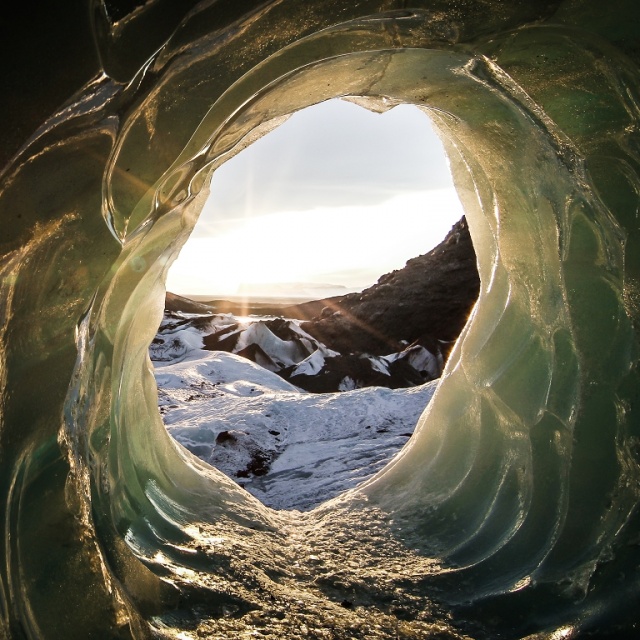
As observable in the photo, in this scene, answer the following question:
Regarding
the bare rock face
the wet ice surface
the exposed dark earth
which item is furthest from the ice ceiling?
the bare rock face

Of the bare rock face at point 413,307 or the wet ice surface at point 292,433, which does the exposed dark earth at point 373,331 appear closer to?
the bare rock face at point 413,307

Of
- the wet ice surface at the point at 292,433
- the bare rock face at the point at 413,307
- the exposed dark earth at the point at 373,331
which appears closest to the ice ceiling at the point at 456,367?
the wet ice surface at the point at 292,433

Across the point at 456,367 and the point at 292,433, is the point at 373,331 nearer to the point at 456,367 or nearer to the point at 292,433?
the point at 292,433

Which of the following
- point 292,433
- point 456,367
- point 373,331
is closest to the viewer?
point 456,367

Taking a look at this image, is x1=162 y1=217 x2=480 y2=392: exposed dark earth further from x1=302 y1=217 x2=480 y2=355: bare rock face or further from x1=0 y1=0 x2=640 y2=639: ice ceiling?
x1=0 y1=0 x2=640 y2=639: ice ceiling

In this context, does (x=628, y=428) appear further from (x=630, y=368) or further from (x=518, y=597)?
(x=518, y=597)

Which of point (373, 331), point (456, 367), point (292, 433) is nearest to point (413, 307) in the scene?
point (373, 331)
